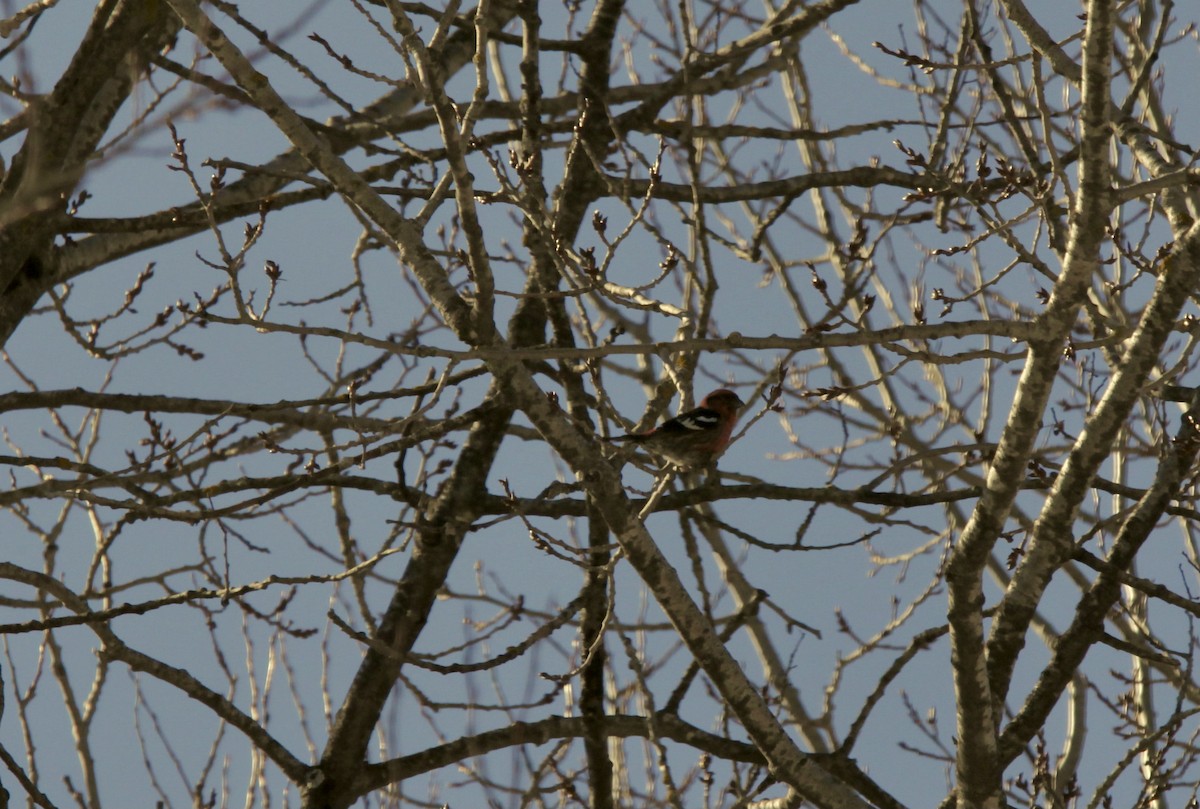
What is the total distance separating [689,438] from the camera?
5.95m

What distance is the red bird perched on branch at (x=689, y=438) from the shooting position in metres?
5.26

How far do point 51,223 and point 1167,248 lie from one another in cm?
452

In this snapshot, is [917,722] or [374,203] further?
[917,722]

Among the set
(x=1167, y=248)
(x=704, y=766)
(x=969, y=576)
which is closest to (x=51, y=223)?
(x=704, y=766)

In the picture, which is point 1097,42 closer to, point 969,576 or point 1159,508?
point 969,576

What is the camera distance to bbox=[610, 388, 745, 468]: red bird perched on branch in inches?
207

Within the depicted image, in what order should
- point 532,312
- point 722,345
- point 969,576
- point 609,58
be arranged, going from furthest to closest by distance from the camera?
point 609,58, point 532,312, point 969,576, point 722,345

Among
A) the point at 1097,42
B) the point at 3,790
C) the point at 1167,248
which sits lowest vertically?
the point at 3,790

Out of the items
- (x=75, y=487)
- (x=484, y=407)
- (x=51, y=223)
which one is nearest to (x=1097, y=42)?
(x=484, y=407)

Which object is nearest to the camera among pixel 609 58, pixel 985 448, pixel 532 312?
pixel 985 448

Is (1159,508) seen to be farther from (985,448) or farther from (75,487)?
(75,487)

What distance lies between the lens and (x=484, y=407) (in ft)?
18.4

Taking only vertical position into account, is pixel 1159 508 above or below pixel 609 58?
below

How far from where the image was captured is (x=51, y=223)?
539cm
